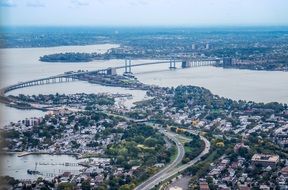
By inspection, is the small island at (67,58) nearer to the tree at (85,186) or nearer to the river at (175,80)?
the river at (175,80)

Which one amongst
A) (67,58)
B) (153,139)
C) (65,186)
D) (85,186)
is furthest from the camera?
(67,58)

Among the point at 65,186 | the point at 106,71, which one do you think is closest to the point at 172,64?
the point at 106,71

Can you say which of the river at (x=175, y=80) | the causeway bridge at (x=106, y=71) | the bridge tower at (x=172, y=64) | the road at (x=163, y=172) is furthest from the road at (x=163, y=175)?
the bridge tower at (x=172, y=64)

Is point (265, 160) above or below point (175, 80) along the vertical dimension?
above

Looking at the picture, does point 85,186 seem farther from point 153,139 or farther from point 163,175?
point 153,139

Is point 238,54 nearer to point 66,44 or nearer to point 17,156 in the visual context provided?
point 66,44

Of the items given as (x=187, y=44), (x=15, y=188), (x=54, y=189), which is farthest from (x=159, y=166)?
(x=187, y=44)

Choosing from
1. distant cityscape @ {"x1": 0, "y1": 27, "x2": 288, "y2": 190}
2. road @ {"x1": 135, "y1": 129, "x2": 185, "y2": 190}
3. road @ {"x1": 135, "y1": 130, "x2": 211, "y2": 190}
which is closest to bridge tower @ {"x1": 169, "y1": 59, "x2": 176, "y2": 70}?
distant cityscape @ {"x1": 0, "y1": 27, "x2": 288, "y2": 190}

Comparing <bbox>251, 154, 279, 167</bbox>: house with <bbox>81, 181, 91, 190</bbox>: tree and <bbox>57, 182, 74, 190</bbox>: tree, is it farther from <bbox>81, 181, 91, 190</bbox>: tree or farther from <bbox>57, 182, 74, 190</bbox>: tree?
<bbox>57, 182, 74, 190</bbox>: tree

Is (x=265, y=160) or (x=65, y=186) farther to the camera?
(x=265, y=160)

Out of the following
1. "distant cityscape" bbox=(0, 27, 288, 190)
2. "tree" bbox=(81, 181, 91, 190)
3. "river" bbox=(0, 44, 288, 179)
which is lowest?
"river" bbox=(0, 44, 288, 179)

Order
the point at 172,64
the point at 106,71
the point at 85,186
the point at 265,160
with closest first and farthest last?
1. the point at 85,186
2. the point at 265,160
3. the point at 106,71
4. the point at 172,64
